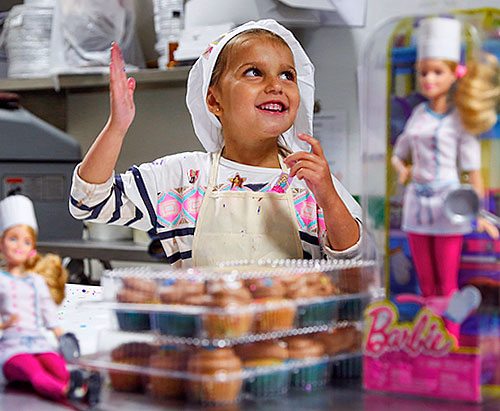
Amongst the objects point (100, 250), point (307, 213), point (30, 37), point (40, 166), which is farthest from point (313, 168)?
point (30, 37)

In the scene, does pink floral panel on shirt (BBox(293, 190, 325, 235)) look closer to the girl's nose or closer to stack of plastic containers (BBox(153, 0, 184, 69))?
the girl's nose

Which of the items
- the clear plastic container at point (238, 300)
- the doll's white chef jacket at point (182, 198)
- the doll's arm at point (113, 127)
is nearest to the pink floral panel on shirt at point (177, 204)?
the doll's white chef jacket at point (182, 198)

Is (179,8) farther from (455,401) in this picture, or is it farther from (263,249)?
(455,401)

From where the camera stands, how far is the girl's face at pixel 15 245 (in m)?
0.99

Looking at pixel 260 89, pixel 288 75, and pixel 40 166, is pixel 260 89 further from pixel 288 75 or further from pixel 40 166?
pixel 40 166

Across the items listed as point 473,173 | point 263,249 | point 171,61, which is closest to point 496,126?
point 473,173

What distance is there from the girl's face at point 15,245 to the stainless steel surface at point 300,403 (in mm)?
146

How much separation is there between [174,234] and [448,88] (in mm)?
889

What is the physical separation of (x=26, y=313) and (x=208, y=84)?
878 mm

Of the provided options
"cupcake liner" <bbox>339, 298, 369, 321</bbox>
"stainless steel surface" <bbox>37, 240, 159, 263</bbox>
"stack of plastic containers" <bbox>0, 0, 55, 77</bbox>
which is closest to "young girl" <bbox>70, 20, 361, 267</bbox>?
"cupcake liner" <bbox>339, 298, 369, 321</bbox>

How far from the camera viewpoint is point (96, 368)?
100 cm

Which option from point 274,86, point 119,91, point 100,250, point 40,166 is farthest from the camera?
point 40,166

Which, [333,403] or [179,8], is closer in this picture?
[333,403]

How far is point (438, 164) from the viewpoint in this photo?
0.94 m
